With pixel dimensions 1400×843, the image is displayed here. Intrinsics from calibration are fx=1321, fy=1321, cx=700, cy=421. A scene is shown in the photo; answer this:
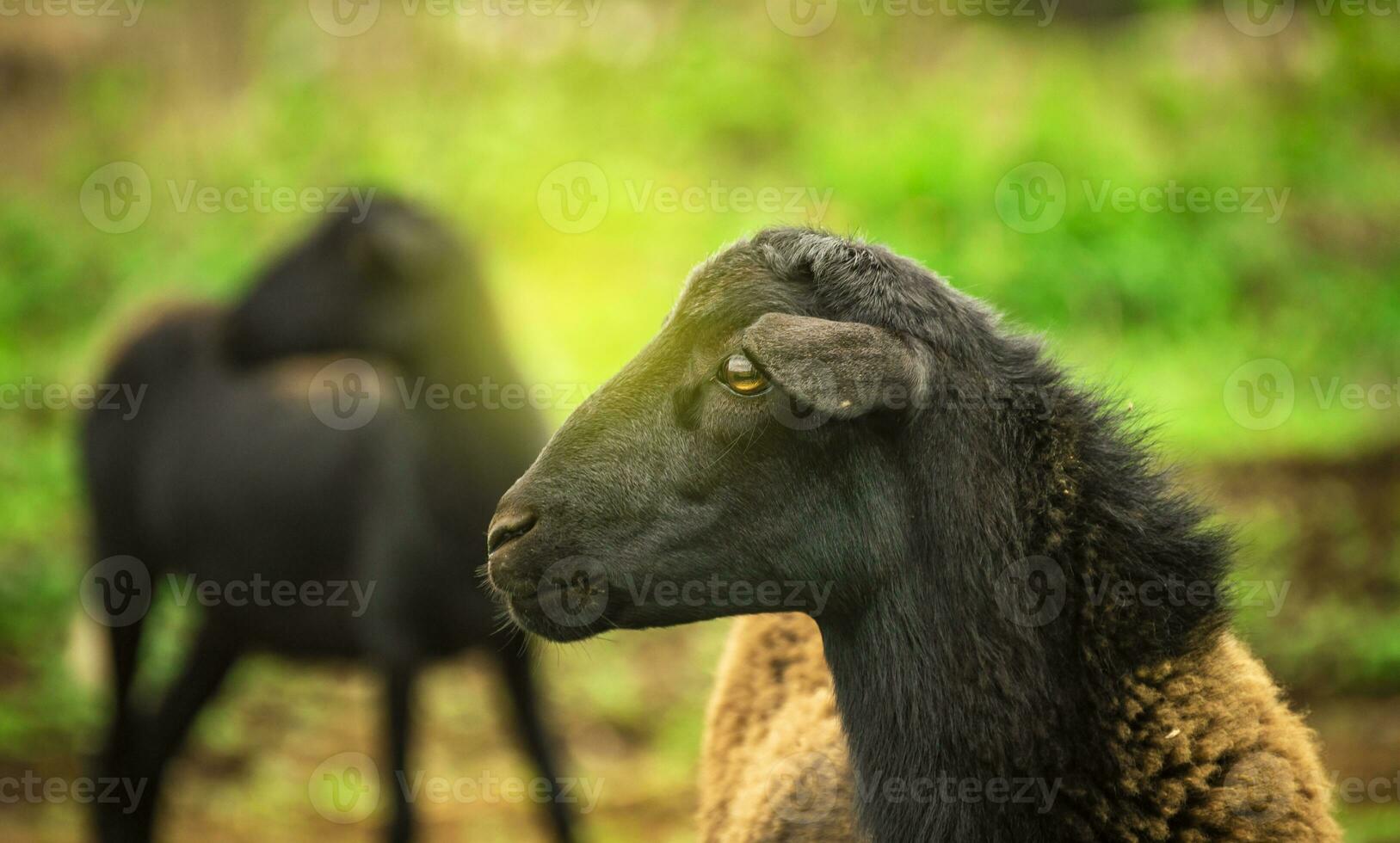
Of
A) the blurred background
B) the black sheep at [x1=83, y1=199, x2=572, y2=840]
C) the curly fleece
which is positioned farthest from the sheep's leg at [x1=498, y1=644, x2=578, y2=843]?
the curly fleece

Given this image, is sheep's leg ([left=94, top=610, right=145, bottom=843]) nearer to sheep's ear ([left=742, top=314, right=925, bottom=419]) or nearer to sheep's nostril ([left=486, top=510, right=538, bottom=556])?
sheep's nostril ([left=486, top=510, right=538, bottom=556])

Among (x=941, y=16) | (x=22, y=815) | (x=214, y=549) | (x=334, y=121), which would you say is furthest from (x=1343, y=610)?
(x=334, y=121)

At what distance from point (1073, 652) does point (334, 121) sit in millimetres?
12682

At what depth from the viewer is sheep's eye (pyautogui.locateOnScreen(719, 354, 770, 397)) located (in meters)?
2.72

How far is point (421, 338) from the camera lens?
629cm

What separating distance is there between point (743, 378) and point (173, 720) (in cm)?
497

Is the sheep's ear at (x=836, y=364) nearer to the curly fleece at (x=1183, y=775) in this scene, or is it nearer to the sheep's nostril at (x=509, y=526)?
the sheep's nostril at (x=509, y=526)

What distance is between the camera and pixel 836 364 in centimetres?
256

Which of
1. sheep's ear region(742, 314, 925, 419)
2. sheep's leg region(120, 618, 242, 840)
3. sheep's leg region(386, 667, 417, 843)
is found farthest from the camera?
sheep's leg region(120, 618, 242, 840)

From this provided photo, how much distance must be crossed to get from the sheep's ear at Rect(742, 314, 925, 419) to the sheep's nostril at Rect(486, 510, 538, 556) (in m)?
0.61

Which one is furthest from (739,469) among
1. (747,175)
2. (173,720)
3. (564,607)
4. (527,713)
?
(747,175)

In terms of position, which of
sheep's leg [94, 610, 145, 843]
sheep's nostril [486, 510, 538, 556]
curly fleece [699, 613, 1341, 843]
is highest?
sheep's nostril [486, 510, 538, 556]

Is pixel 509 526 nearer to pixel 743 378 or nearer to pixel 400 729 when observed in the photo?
pixel 743 378

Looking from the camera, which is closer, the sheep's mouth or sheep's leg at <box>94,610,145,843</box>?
the sheep's mouth
